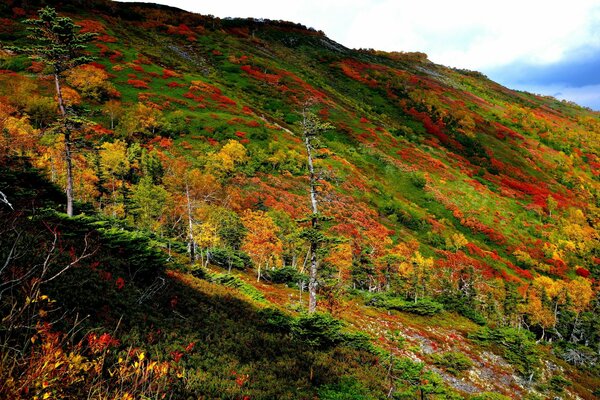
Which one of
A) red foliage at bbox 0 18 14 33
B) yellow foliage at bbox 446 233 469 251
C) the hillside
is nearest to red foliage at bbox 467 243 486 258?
the hillside

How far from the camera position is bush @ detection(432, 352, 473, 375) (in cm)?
3244

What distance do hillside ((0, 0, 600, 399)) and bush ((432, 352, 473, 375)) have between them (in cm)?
28

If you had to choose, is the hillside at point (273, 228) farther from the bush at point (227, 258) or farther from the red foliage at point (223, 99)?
the red foliage at point (223, 99)

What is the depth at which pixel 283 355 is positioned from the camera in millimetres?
15148

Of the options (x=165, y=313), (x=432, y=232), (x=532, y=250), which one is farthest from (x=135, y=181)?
(x=532, y=250)

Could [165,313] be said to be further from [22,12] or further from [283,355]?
[22,12]

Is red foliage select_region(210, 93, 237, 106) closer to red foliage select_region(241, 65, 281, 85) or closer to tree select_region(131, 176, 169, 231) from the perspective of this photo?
red foliage select_region(241, 65, 281, 85)

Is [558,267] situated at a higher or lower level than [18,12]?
lower

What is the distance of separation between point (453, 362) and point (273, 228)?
27886 mm

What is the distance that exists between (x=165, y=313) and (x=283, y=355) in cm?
560

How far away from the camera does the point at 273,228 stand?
49.7 m

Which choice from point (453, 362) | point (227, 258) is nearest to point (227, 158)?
point (227, 258)

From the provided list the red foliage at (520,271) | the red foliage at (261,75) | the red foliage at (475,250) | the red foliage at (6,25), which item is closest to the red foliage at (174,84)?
the red foliage at (261,75)

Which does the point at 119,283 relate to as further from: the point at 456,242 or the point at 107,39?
the point at 107,39
